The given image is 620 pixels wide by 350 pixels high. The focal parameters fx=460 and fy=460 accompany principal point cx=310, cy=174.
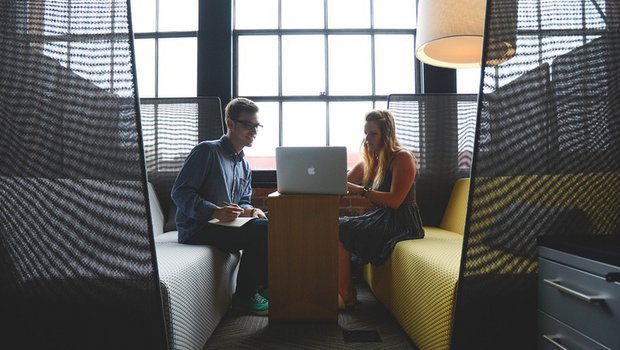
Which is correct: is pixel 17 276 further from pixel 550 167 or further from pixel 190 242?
pixel 550 167

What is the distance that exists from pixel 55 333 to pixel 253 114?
1543 millimetres

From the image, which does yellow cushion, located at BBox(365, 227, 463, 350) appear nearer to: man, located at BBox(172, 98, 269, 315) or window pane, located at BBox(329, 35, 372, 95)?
man, located at BBox(172, 98, 269, 315)

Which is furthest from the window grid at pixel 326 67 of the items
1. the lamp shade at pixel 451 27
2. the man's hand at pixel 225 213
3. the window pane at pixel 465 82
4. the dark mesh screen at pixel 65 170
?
the dark mesh screen at pixel 65 170

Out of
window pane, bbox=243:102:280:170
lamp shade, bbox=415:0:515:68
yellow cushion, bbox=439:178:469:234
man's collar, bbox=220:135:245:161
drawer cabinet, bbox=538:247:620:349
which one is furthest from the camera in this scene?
window pane, bbox=243:102:280:170

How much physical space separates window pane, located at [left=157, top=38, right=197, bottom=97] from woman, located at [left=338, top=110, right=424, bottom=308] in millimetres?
1595

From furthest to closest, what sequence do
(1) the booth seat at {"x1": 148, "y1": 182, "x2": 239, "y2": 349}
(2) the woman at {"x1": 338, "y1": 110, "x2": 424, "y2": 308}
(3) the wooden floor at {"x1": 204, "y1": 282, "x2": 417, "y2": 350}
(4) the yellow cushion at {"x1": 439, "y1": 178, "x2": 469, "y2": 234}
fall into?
(4) the yellow cushion at {"x1": 439, "y1": 178, "x2": 469, "y2": 234}, (2) the woman at {"x1": 338, "y1": 110, "x2": 424, "y2": 308}, (3) the wooden floor at {"x1": 204, "y1": 282, "x2": 417, "y2": 350}, (1) the booth seat at {"x1": 148, "y1": 182, "x2": 239, "y2": 349}

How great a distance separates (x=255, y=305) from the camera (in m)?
2.44

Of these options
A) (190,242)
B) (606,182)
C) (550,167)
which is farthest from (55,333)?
A: (606,182)

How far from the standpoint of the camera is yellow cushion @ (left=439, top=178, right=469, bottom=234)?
2729 mm

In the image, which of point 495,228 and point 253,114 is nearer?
point 495,228

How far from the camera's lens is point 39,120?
3.92 feet

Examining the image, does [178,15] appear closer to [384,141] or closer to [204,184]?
[204,184]

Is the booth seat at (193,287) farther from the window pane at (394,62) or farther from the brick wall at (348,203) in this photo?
the window pane at (394,62)

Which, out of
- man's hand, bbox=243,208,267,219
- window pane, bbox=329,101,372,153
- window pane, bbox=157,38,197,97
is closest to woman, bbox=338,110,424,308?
man's hand, bbox=243,208,267,219
